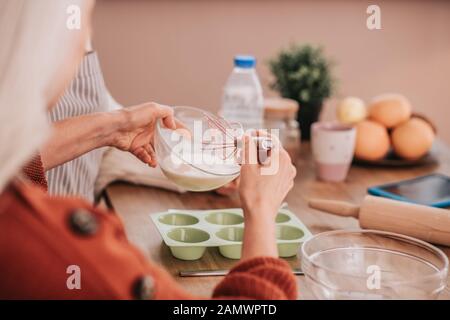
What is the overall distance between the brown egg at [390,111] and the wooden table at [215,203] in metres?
0.13

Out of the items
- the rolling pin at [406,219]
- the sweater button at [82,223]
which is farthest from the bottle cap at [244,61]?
the sweater button at [82,223]

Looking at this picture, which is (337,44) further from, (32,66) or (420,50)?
(32,66)

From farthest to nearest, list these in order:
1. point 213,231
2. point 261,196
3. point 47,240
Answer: point 213,231, point 261,196, point 47,240

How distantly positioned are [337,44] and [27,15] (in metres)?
2.47

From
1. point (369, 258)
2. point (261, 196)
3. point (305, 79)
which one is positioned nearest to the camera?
point (261, 196)

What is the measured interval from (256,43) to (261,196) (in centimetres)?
212

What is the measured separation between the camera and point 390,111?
2.01 metres

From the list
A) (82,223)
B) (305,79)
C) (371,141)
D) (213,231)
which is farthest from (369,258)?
(305,79)

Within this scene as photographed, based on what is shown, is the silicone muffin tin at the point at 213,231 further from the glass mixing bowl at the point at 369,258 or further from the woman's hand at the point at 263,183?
the woman's hand at the point at 263,183

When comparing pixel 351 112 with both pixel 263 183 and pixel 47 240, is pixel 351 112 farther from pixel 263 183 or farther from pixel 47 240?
pixel 47 240

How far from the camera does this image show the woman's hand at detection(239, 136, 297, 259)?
1.10 metres

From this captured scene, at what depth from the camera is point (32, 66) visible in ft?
2.82

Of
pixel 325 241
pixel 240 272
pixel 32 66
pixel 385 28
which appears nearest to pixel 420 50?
pixel 385 28

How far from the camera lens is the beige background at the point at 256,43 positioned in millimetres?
3074
